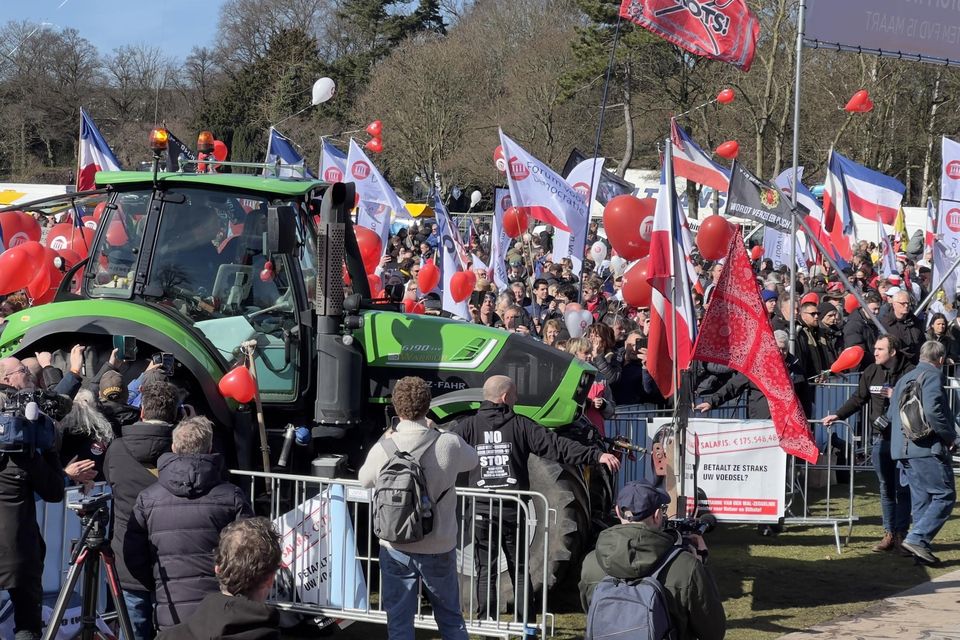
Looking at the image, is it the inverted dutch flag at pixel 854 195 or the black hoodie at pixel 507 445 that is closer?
the black hoodie at pixel 507 445

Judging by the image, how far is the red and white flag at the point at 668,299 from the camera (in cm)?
833

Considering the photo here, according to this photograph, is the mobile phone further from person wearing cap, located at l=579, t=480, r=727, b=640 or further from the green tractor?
person wearing cap, located at l=579, t=480, r=727, b=640

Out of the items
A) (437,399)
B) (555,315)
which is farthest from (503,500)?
(555,315)

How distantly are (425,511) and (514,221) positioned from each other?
Result: 11458 millimetres

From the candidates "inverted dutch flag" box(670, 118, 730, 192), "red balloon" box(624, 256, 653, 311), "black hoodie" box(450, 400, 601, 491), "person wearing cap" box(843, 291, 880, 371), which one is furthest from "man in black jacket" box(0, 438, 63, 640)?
"person wearing cap" box(843, 291, 880, 371)

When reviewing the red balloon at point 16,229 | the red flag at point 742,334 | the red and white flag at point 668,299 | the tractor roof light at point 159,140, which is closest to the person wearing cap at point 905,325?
the red and white flag at point 668,299

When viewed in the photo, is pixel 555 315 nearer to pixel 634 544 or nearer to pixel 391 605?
pixel 391 605

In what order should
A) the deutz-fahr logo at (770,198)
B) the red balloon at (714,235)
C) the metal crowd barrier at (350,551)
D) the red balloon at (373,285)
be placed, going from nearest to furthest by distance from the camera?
the metal crowd barrier at (350,551)
the red balloon at (373,285)
the deutz-fahr logo at (770,198)
the red balloon at (714,235)

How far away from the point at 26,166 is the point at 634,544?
174 ft

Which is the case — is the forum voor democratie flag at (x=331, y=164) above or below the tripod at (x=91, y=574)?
above

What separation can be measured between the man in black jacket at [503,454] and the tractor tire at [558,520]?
6.0 inches

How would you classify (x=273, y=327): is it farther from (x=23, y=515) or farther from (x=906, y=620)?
(x=906, y=620)

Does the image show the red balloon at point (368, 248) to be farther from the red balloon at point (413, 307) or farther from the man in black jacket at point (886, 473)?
the man in black jacket at point (886, 473)

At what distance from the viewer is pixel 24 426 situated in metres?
5.45
